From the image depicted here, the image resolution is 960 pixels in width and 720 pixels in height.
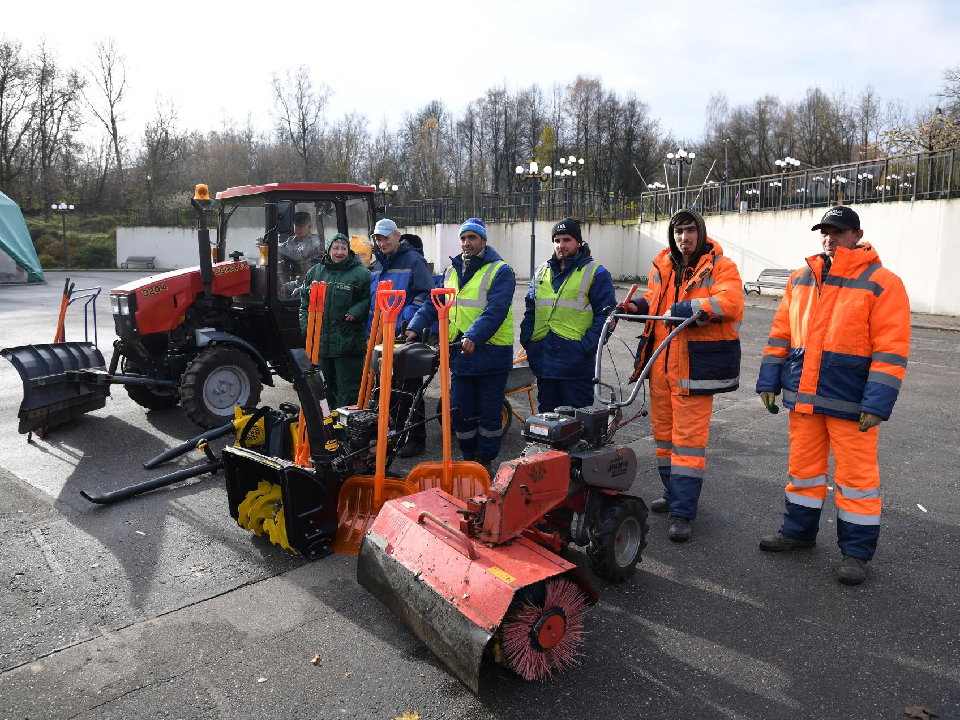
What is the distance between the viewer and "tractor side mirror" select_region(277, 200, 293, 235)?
6.70m

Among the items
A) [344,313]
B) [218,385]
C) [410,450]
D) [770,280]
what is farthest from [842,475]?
[770,280]

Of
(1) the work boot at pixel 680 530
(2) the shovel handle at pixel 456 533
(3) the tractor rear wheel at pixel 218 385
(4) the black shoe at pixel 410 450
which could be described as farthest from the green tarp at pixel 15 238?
(1) the work boot at pixel 680 530

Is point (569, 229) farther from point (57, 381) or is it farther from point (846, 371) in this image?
point (57, 381)

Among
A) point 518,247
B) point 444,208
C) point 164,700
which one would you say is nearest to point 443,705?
point 164,700

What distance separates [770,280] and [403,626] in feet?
73.7

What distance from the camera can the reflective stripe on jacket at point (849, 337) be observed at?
11.7 ft

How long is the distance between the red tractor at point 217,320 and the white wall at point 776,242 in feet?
1.13

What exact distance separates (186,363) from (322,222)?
2.02 meters

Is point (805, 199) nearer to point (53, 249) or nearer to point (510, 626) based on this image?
point (510, 626)

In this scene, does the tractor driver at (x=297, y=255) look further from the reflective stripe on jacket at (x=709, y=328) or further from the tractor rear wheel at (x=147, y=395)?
the reflective stripe on jacket at (x=709, y=328)

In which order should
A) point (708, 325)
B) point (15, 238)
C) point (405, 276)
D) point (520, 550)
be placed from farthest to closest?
point (15, 238) < point (405, 276) < point (708, 325) < point (520, 550)

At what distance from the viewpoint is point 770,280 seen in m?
23.1

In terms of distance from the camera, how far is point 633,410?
4496 mm

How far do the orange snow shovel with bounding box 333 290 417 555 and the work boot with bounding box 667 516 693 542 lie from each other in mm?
1592
